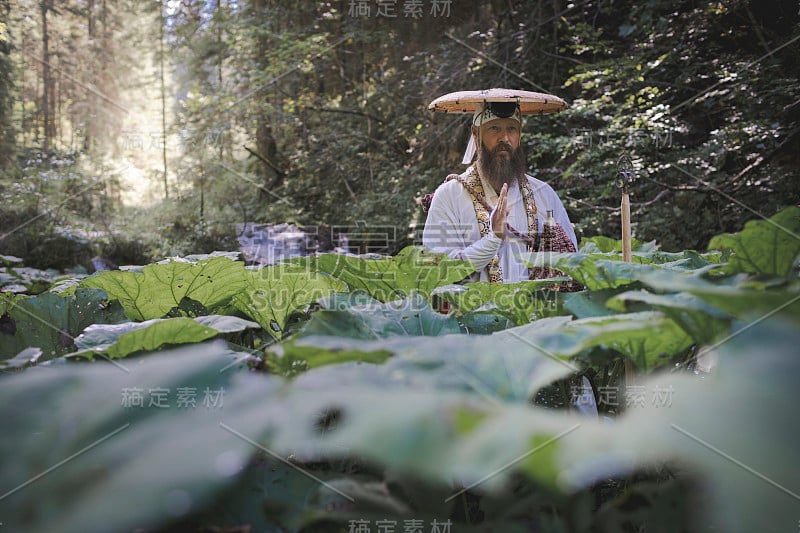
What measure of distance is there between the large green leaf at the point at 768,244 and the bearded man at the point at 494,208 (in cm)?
195

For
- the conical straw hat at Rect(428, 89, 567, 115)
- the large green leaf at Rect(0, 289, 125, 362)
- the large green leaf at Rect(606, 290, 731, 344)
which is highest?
the conical straw hat at Rect(428, 89, 567, 115)

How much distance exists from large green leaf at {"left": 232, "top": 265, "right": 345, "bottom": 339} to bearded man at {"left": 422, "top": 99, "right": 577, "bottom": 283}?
172cm

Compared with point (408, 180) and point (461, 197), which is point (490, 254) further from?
point (408, 180)

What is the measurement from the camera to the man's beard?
132 inches

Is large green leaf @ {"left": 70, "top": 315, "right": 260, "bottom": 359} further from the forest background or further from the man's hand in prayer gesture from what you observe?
the man's hand in prayer gesture

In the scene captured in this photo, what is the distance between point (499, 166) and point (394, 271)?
2314mm

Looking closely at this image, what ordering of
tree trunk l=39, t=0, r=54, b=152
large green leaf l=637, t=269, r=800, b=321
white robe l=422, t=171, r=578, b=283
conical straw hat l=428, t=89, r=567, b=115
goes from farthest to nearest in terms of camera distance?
→ tree trunk l=39, t=0, r=54, b=152 → conical straw hat l=428, t=89, r=567, b=115 → white robe l=422, t=171, r=578, b=283 → large green leaf l=637, t=269, r=800, b=321

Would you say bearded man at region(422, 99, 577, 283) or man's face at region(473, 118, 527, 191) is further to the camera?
man's face at region(473, 118, 527, 191)

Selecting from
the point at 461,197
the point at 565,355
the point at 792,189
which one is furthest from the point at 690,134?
the point at 565,355

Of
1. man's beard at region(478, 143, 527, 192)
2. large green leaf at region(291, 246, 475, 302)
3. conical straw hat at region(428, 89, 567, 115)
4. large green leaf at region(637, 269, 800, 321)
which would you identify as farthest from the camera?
man's beard at region(478, 143, 527, 192)

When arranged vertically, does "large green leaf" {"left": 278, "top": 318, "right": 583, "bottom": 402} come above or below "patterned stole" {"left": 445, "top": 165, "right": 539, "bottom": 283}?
below

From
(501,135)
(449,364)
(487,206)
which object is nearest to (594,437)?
(449,364)

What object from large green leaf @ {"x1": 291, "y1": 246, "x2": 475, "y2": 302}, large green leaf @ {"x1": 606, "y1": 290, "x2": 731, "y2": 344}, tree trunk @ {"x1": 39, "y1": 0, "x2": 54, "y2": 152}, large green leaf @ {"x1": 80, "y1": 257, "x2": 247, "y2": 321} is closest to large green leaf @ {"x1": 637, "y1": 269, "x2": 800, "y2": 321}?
large green leaf @ {"x1": 606, "y1": 290, "x2": 731, "y2": 344}

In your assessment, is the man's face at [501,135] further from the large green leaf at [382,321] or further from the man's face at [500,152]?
the large green leaf at [382,321]
